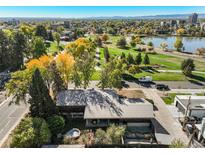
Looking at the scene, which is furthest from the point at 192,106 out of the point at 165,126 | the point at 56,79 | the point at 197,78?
the point at 56,79

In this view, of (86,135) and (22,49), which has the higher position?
(22,49)

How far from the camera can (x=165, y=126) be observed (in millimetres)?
18281

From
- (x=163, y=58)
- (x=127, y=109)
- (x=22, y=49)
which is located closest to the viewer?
(x=127, y=109)

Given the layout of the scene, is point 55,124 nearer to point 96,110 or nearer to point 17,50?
point 96,110

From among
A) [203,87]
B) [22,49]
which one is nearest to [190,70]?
[203,87]

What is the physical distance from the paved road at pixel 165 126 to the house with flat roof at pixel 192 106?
1221 millimetres

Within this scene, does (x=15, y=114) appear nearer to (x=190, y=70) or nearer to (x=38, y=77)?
(x=38, y=77)

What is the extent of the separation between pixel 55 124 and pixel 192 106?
39.2 feet

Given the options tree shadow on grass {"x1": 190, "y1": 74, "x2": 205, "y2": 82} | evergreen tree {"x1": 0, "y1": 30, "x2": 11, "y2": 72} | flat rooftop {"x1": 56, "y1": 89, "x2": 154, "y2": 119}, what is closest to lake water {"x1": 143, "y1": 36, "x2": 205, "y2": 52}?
tree shadow on grass {"x1": 190, "y1": 74, "x2": 205, "y2": 82}

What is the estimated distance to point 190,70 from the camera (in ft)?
102

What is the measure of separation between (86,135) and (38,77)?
5627mm

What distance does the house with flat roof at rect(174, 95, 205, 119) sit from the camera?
19.6 metres

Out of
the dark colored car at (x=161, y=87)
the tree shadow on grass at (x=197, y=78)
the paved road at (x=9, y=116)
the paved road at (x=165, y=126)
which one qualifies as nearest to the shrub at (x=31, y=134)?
the paved road at (x=9, y=116)

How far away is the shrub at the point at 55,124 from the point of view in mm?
16703
